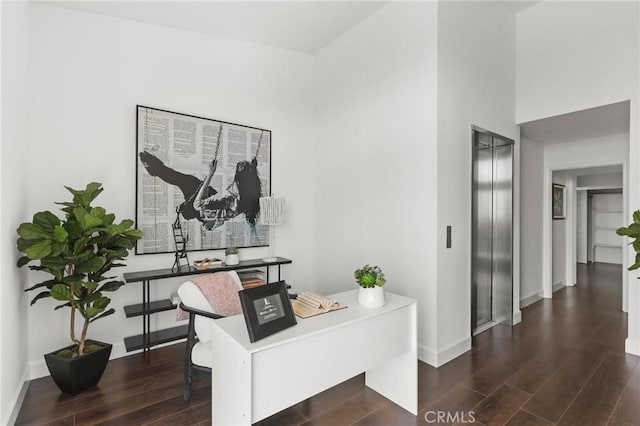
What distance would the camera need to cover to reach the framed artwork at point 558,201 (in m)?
5.32

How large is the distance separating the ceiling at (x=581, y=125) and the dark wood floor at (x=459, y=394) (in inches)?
95.2

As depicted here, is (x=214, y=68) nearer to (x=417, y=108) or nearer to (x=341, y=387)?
(x=417, y=108)

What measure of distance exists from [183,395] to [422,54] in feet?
11.3

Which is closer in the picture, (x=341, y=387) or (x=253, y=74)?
(x=341, y=387)

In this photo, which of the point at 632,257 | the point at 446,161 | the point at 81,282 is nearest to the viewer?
the point at 81,282

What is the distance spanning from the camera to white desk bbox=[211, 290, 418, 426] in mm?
1461

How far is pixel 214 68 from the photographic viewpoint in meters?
3.50

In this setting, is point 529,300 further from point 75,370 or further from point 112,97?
point 112,97

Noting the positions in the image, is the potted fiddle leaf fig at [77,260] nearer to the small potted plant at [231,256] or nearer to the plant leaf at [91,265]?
the plant leaf at [91,265]

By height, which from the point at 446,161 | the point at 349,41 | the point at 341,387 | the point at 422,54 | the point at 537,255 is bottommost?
the point at 341,387

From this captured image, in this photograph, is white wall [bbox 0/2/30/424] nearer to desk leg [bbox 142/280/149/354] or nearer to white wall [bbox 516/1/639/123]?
desk leg [bbox 142/280/149/354]

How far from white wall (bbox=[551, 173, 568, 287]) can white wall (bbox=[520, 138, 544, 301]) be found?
714 millimetres

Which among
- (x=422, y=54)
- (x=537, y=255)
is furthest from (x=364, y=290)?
(x=537, y=255)

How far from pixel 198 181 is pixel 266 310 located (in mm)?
2233
